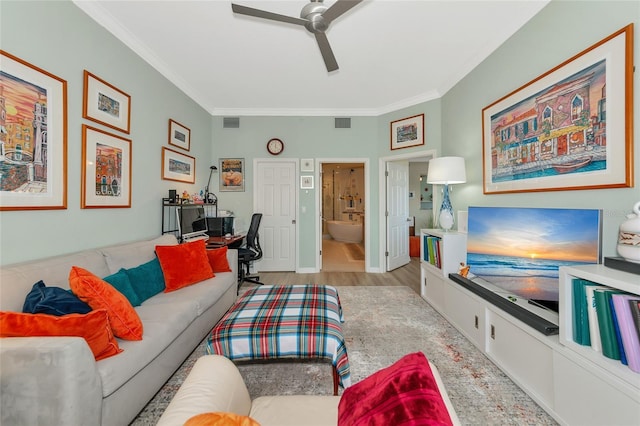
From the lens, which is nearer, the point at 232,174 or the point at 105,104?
the point at 105,104

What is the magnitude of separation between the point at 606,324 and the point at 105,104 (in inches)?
146

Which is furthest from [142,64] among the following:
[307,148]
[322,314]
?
[322,314]

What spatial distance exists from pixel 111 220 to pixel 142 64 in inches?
66.1

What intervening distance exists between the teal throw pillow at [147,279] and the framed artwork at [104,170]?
67 centimetres

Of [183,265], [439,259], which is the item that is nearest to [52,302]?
[183,265]

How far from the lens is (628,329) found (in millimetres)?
1140

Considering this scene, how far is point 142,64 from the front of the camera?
105 inches

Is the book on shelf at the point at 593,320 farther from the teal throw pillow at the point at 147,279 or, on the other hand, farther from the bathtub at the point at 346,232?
the bathtub at the point at 346,232

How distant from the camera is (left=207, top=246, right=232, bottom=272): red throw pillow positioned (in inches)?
107

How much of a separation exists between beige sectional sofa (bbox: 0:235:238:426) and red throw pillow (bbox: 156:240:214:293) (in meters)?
0.16

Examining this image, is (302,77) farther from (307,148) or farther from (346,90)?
(307,148)

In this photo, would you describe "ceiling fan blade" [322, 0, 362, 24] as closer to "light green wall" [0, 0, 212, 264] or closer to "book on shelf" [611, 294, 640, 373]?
"light green wall" [0, 0, 212, 264]

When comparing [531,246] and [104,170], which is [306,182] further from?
[531,246]

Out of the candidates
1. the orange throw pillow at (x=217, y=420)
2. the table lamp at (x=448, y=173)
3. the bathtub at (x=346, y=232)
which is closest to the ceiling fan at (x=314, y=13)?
the table lamp at (x=448, y=173)
